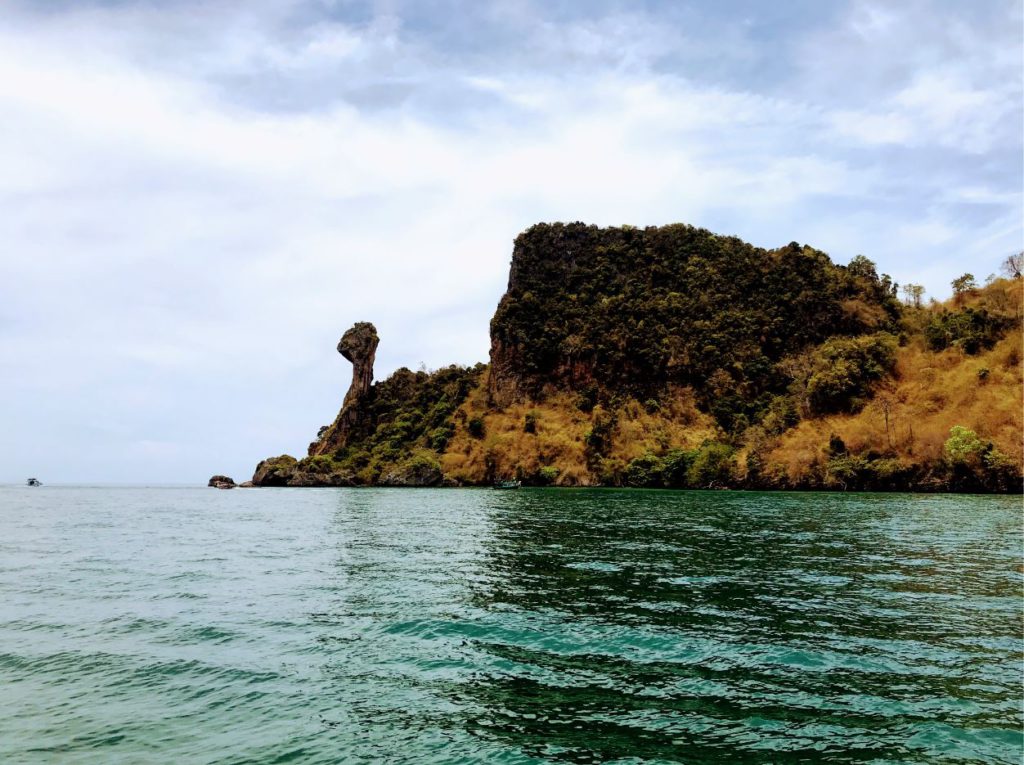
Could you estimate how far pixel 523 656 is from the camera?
12.4m

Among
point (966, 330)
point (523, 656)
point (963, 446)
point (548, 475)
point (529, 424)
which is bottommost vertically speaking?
point (548, 475)

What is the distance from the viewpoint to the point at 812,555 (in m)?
24.1

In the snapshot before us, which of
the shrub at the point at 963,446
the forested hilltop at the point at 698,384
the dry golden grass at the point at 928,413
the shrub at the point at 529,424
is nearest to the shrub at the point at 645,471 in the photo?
the forested hilltop at the point at 698,384

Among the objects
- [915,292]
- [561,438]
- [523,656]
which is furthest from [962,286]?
[523,656]

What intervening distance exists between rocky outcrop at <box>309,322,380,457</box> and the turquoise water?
124 m

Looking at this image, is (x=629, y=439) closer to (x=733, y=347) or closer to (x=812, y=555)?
(x=733, y=347)

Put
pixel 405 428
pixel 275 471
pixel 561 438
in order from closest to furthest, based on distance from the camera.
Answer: pixel 561 438, pixel 275 471, pixel 405 428

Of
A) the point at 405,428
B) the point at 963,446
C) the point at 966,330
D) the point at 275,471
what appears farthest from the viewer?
the point at 405,428

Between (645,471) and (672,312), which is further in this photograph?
(672,312)

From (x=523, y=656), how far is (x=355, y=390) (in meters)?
148

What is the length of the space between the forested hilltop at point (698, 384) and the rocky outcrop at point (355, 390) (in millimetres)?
469

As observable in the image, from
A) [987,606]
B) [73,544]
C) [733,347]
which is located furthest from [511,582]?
[733,347]

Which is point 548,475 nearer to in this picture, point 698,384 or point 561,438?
point 561,438

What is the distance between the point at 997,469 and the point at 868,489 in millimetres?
13982
